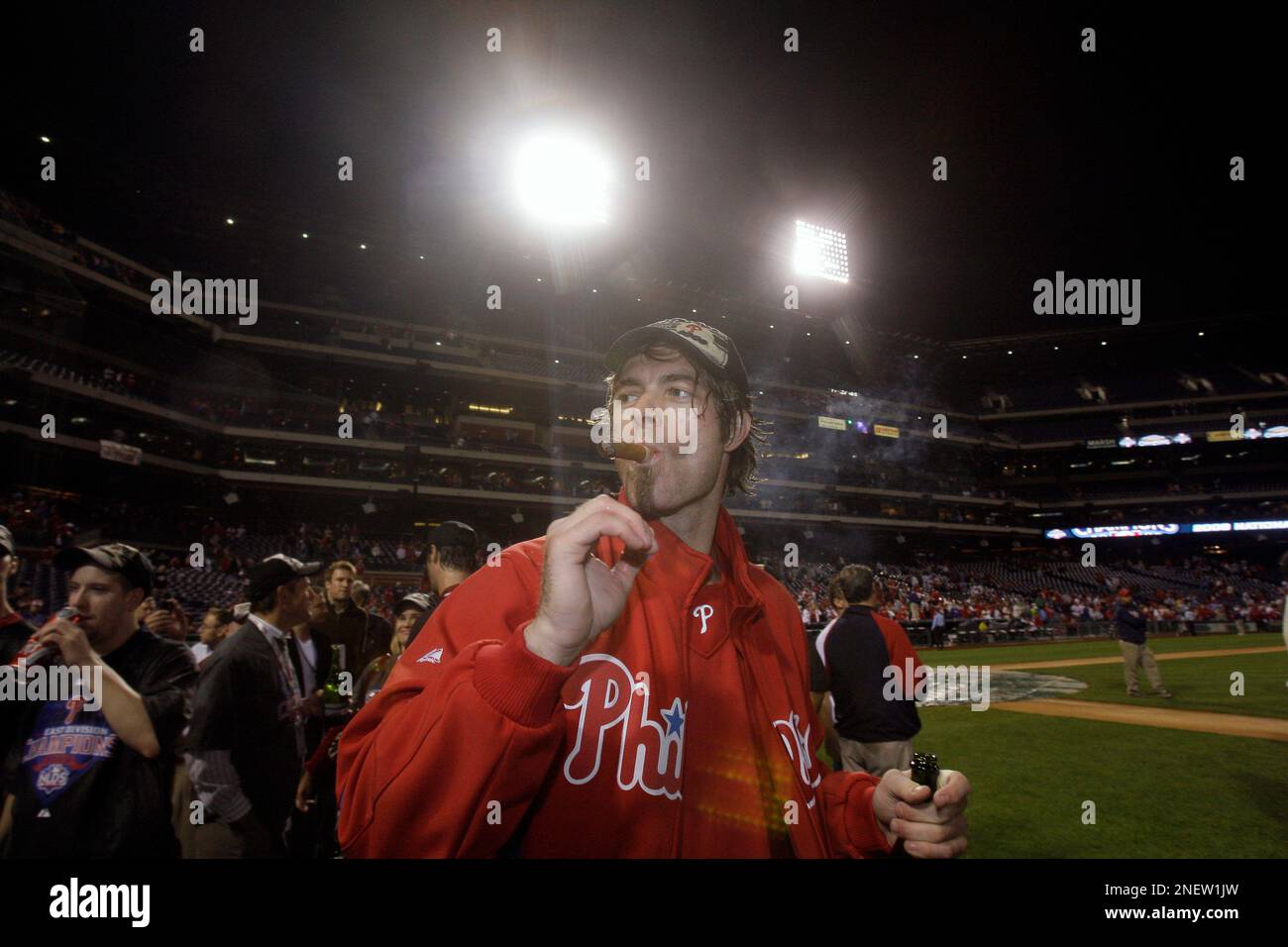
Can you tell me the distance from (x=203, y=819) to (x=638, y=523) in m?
4.07

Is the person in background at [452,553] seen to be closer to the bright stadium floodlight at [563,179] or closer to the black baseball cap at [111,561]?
the black baseball cap at [111,561]

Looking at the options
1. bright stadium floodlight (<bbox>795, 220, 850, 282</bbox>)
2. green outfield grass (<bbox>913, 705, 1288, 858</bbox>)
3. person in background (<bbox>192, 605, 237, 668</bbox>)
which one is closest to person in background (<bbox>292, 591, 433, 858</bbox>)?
person in background (<bbox>192, 605, 237, 668</bbox>)

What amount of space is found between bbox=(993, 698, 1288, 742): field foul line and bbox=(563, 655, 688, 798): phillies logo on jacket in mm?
12640

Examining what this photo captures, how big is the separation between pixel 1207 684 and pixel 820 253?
90.9 feet

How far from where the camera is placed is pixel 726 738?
1777mm

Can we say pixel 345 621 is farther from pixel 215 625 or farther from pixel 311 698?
pixel 215 625

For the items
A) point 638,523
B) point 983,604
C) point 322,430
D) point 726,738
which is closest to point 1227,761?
point 726,738

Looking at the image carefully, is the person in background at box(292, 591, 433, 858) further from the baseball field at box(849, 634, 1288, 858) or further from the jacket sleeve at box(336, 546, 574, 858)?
the baseball field at box(849, 634, 1288, 858)

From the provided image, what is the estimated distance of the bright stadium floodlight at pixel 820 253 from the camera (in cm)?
3488

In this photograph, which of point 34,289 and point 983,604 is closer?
point 34,289
